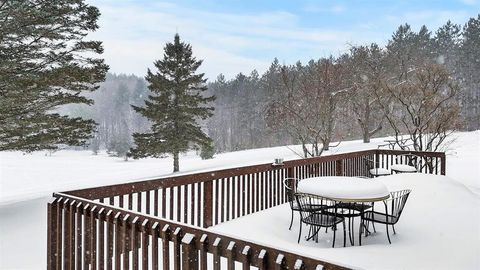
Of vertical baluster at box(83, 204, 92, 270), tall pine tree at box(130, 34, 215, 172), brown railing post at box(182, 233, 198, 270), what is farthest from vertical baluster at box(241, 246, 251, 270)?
tall pine tree at box(130, 34, 215, 172)

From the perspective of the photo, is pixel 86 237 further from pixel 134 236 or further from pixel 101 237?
pixel 134 236

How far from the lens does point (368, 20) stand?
4788 cm

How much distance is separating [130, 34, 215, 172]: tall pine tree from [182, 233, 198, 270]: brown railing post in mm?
18536

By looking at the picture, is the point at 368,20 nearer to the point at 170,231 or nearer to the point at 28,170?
the point at 28,170

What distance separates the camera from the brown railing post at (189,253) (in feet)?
8.07

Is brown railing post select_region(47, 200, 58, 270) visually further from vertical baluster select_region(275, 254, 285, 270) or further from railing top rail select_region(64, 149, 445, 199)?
vertical baluster select_region(275, 254, 285, 270)

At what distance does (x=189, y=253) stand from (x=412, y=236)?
3868 mm

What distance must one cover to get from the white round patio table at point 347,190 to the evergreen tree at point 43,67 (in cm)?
717

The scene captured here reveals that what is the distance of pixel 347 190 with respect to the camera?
4.71m

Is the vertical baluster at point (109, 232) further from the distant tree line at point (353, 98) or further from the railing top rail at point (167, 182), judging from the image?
the distant tree line at point (353, 98)

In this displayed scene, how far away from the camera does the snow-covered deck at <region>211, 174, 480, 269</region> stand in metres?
4.13

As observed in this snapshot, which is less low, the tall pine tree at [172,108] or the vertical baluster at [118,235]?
the tall pine tree at [172,108]

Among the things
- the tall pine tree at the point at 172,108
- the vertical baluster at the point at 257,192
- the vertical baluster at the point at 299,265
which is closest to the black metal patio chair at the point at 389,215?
the vertical baluster at the point at 257,192

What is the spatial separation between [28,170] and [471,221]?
1222 inches
